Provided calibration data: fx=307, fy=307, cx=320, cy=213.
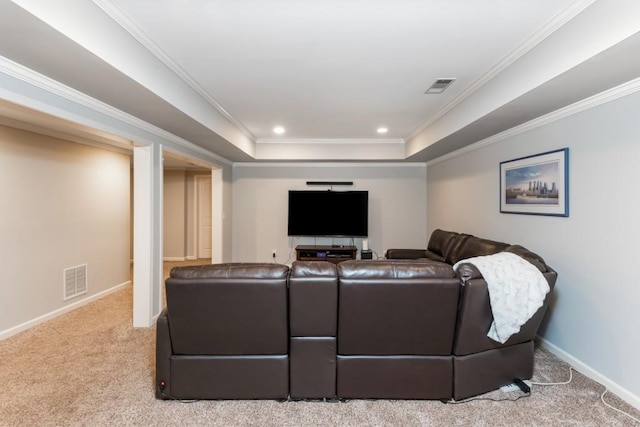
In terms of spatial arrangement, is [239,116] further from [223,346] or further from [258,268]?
[223,346]

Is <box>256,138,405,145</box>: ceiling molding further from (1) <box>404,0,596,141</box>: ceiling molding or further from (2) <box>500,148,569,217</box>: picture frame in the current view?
(2) <box>500,148,569,217</box>: picture frame

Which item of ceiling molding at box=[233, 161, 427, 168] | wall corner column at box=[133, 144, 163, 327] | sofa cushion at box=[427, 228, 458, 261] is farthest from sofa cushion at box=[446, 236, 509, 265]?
wall corner column at box=[133, 144, 163, 327]

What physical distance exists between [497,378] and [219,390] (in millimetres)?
1948

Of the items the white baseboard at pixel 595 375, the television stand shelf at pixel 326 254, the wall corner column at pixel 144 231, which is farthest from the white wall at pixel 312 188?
the white baseboard at pixel 595 375

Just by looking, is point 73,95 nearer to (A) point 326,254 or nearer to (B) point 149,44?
(B) point 149,44

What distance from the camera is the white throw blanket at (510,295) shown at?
198 centimetres

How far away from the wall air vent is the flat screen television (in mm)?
3226

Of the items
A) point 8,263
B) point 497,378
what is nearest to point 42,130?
point 8,263

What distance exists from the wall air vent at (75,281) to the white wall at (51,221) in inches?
2.7

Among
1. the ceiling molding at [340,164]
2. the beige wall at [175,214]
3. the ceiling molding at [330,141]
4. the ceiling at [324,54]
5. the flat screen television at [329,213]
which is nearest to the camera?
the ceiling at [324,54]

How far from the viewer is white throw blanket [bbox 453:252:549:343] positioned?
1.98 metres

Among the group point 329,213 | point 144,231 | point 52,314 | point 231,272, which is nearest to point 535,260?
point 231,272

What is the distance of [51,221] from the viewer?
12.2 ft

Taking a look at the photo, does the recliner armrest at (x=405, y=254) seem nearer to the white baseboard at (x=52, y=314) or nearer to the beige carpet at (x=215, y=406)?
the beige carpet at (x=215, y=406)
